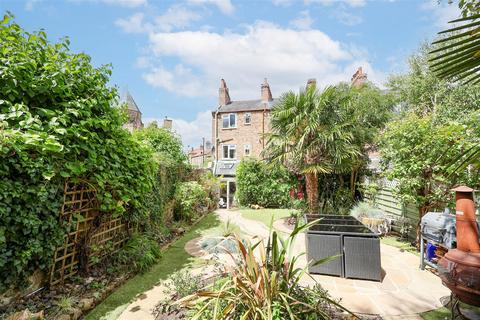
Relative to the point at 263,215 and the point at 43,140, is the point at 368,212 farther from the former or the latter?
the point at 43,140

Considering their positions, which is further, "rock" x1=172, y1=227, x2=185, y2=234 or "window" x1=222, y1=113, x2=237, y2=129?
"window" x1=222, y1=113, x2=237, y2=129

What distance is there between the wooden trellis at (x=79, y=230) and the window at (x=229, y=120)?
50.2ft

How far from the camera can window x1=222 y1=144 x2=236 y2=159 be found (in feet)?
64.3

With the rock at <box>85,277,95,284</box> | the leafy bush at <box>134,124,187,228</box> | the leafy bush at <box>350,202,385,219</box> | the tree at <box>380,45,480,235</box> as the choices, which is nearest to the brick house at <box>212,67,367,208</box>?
the leafy bush at <box>134,124,187,228</box>

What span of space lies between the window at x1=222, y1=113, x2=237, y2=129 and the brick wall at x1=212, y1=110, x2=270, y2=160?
0.26m

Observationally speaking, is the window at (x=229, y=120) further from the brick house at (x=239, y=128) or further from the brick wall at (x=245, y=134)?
the brick wall at (x=245, y=134)

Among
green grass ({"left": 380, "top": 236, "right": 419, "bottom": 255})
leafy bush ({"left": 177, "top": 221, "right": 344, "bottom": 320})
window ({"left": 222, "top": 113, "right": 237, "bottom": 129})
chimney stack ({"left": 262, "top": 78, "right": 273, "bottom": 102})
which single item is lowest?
green grass ({"left": 380, "top": 236, "right": 419, "bottom": 255})

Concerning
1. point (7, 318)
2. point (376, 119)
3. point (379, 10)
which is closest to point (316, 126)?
point (379, 10)

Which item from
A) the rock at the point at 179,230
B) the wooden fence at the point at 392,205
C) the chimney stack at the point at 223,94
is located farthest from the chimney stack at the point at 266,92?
the rock at the point at 179,230

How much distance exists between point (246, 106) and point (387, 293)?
17.1 metres

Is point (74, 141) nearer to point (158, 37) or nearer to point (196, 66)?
point (158, 37)

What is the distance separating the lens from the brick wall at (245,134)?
18.8 m

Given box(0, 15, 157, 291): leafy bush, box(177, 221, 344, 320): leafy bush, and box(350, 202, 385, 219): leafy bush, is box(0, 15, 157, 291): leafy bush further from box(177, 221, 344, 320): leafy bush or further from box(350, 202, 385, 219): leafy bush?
box(350, 202, 385, 219): leafy bush

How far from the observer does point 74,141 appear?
3781mm
